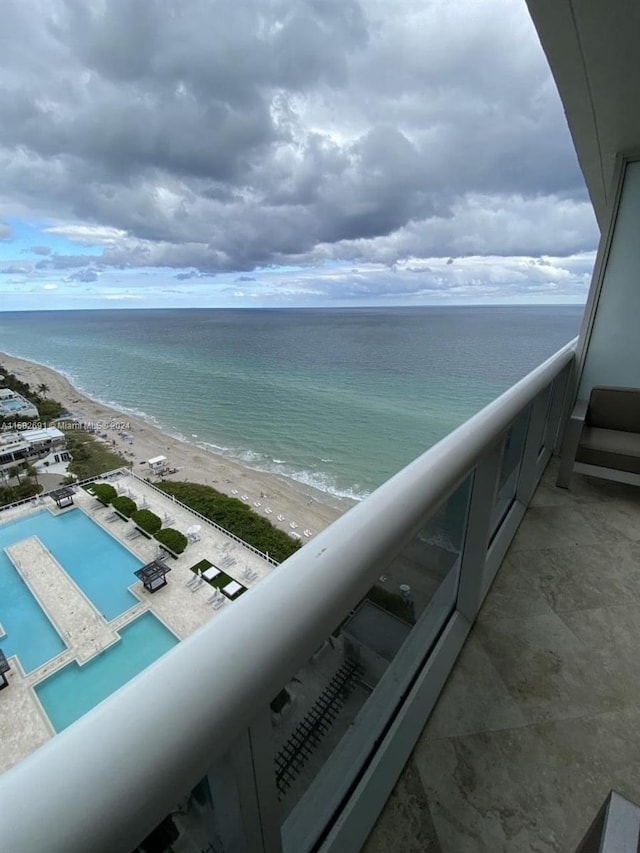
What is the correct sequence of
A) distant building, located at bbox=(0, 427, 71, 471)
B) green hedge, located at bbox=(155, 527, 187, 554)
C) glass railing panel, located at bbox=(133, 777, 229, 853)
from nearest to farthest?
glass railing panel, located at bbox=(133, 777, 229, 853), green hedge, located at bbox=(155, 527, 187, 554), distant building, located at bbox=(0, 427, 71, 471)

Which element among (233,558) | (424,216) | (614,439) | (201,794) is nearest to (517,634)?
(201,794)

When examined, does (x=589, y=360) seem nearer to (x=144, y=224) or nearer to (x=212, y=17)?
(x=212, y=17)

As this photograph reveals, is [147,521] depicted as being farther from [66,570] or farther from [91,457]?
[91,457]

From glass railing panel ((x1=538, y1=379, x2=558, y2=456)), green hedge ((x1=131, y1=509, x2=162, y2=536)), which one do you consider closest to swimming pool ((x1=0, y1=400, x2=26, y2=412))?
green hedge ((x1=131, y1=509, x2=162, y2=536))

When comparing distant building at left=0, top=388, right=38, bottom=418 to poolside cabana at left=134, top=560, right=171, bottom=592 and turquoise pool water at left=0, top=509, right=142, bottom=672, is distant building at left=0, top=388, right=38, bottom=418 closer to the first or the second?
turquoise pool water at left=0, top=509, right=142, bottom=672

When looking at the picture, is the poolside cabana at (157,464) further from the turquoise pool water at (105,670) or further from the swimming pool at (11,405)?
the swimming pool at (11,405)

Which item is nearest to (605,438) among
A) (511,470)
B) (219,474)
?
(511,470)

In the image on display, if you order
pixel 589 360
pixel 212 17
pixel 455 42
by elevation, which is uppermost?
pixel 212 17
